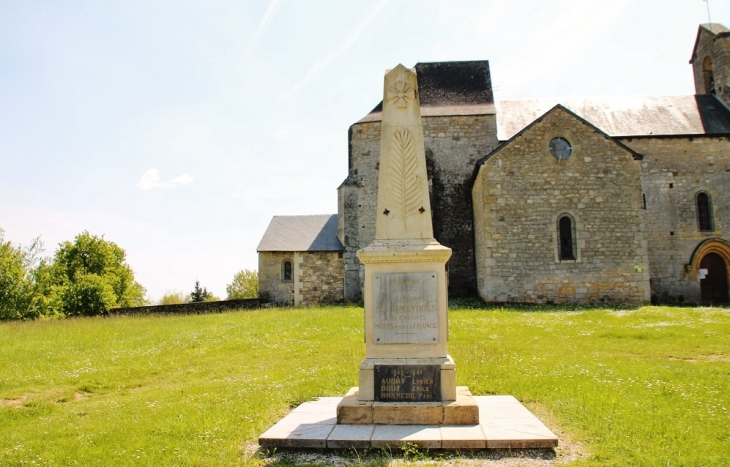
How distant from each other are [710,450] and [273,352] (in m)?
8.51

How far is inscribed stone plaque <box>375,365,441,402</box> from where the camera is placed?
585cm

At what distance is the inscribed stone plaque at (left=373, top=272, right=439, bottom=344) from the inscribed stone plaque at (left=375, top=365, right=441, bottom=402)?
0.99ft

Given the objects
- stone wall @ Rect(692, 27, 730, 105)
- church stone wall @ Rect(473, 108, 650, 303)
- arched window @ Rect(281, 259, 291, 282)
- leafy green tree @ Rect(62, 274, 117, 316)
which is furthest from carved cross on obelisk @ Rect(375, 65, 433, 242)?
leafy green tree @ Rect(62, 274, 117, 316)

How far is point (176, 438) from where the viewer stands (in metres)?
5.71

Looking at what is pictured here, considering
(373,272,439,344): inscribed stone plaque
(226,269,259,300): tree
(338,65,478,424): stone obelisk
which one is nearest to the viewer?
(338,65,478,424): stone obelisk

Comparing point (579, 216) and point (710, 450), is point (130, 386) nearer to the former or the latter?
point (710, 450)

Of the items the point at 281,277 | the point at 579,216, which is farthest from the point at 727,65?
the point at 281,277

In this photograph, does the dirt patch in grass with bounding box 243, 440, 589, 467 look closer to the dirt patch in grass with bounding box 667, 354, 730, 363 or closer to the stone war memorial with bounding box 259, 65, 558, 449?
the stone war memorial with bounding box 259, 65, 558, 449

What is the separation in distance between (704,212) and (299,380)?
66.2ft

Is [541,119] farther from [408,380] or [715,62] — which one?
[408,380]

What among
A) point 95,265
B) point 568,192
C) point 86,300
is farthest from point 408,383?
point 95,265

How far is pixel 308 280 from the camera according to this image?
23828 millimetres

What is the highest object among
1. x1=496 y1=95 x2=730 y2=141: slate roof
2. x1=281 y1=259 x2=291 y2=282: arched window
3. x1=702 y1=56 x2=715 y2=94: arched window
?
x1=702 y1=56 x2=715 y2=94: arched window

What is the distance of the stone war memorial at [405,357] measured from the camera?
208 inches
